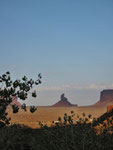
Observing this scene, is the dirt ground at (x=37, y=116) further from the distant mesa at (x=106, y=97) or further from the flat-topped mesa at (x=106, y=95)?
the flat-topped mesa at (x=106, y=95)

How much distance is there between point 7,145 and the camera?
8539mm

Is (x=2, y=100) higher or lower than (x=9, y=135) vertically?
higher

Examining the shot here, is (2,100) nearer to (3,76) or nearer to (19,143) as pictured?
(3,76)

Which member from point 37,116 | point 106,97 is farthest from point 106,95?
point 37,116

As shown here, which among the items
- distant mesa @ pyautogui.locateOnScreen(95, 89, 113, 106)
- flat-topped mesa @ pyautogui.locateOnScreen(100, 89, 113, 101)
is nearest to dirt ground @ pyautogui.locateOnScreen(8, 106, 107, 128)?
distant mesa @ pyautogui.locateOnScreen(95, 89, 113, 106)

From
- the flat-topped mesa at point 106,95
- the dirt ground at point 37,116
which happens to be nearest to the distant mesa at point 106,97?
the flat-topped mesa at point 106,95

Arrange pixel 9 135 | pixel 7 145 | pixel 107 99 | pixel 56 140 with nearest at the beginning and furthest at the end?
pixel 56 140 < pixel 7 145 < pixel 9 135 < pixel 107 99

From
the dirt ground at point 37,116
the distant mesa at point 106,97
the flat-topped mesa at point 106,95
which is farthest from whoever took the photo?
the flat-topped mesa at point 106,95

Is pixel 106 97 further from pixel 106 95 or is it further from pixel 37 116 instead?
pixel 37 116

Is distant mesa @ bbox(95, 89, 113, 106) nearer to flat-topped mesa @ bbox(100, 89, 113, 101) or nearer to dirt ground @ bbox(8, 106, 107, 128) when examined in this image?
flat-topped mesa @ bbox(100, 89, 113, 101)

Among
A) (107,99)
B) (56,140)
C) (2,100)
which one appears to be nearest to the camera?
(56,140)

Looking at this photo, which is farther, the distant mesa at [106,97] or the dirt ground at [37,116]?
the distant mesa at [106,97]

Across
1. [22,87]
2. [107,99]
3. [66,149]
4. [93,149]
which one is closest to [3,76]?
[22,87]

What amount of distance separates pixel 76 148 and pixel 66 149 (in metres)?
0.38
